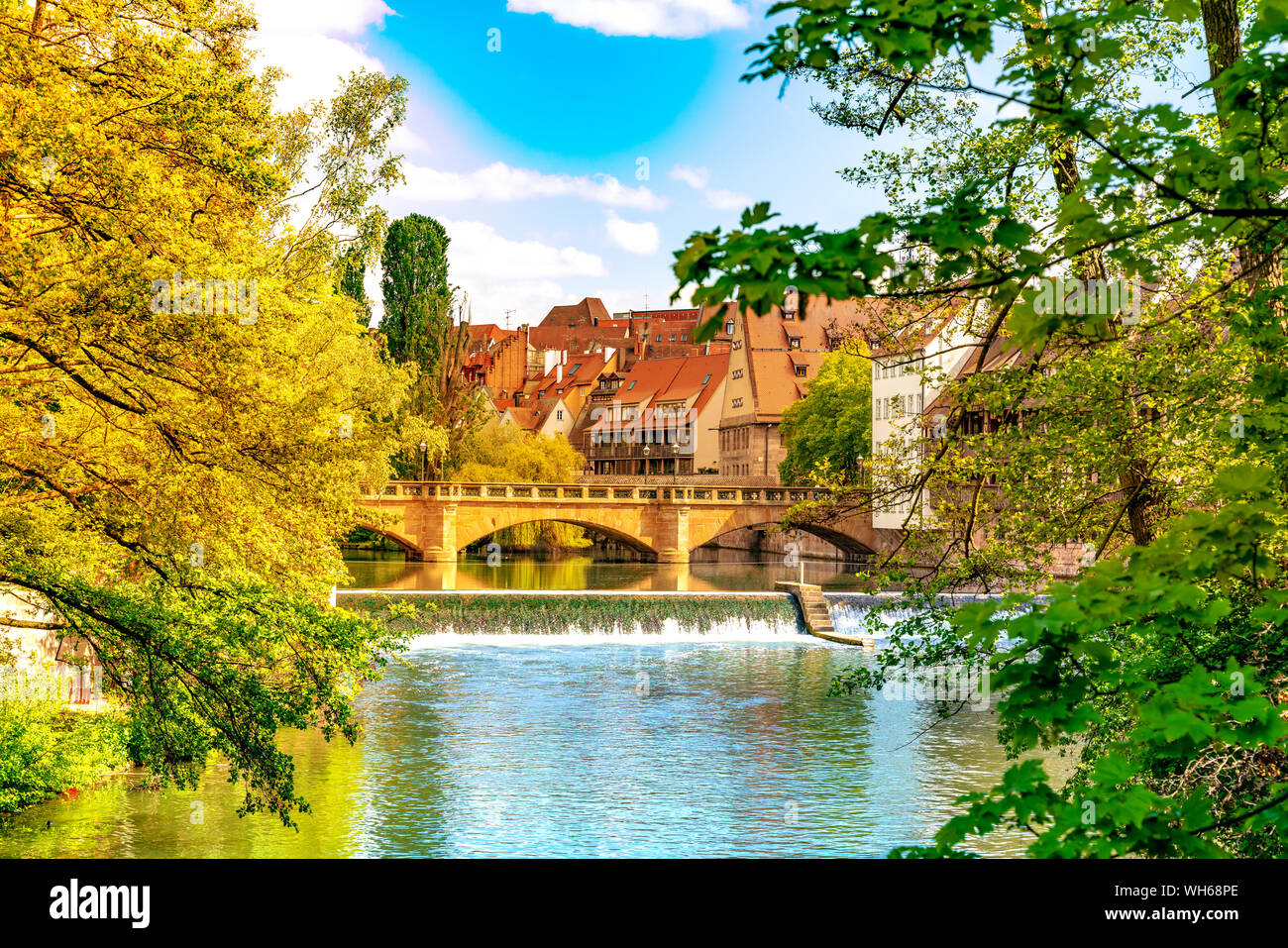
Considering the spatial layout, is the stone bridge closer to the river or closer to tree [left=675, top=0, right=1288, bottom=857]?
the river

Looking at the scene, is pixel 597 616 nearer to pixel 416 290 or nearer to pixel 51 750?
pixel 51 750

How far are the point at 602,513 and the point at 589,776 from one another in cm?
3654

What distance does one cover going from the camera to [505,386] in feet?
357

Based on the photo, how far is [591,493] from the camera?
176 feet

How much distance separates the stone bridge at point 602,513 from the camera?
5041 cm

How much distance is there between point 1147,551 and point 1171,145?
1.38m

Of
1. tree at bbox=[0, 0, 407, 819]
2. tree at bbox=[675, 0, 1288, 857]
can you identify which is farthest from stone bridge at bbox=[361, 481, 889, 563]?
tree at bbox=[675, 0, 1288, 857]

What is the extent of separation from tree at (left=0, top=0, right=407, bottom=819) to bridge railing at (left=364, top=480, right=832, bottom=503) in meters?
39.8

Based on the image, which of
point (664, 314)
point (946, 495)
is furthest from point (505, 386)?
point (946, 495)

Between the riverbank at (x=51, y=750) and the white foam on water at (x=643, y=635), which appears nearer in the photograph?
the riverbank at (x=51, y=750)

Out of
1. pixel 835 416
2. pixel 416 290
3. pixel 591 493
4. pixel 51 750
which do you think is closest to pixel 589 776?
pixel 51 750

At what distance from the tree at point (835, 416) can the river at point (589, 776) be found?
81.1 ft

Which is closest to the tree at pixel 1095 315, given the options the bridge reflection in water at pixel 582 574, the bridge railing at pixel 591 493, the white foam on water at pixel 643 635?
the white foam on water at pixel 643 635

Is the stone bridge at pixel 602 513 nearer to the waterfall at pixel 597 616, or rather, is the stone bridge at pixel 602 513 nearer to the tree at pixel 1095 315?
the waterfall at pixel 597 616
